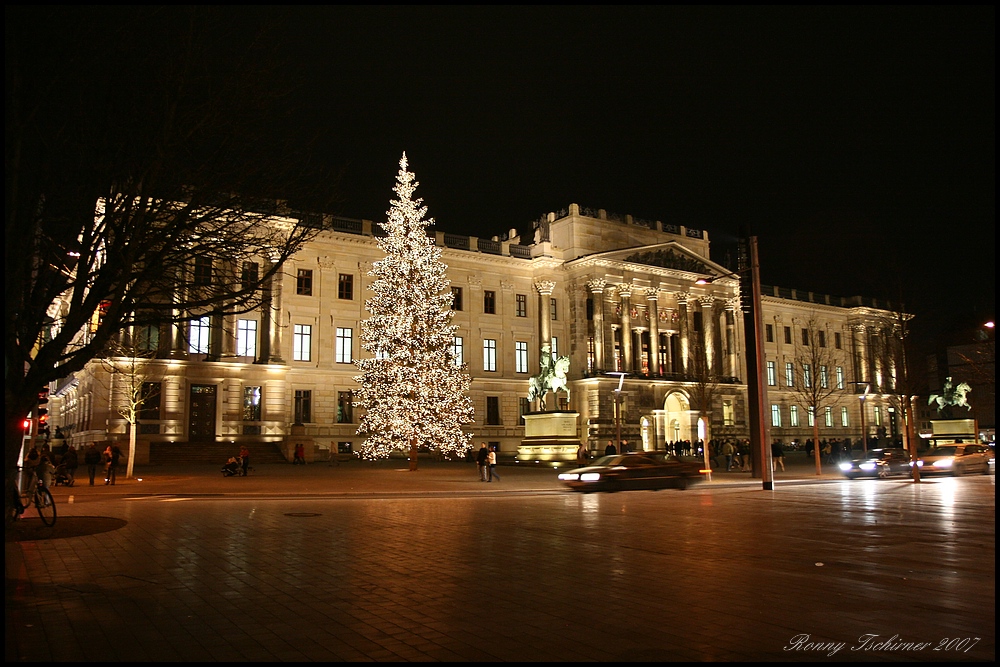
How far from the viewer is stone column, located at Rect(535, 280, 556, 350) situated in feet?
198

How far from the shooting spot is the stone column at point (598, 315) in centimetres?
5984

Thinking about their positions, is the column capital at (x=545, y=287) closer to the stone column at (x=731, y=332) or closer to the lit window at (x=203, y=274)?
the stone column at (x=731, y=332)

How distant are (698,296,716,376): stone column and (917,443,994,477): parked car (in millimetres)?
31111

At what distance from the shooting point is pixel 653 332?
208 feet

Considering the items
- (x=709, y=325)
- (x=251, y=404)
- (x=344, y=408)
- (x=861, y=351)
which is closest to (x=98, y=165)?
(x=251, y=404)

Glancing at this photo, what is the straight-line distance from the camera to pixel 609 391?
5931 cm

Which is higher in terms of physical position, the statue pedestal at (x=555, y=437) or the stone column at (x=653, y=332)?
the stone column at (x=653, y=332)

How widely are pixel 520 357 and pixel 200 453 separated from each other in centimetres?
2676

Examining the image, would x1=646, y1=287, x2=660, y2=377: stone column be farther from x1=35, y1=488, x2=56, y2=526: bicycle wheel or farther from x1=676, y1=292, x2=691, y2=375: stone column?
x1=35, y1=488, x2=56, y2=526: bicycle wheel

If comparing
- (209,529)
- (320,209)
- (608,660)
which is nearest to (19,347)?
(209,529)

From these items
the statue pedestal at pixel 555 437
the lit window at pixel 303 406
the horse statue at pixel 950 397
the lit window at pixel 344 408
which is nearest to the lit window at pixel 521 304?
the lit window at pixel 344 408

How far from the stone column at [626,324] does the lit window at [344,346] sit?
21423 millimetres

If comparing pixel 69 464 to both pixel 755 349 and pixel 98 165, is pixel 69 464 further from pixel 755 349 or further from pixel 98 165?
pixel 755 349

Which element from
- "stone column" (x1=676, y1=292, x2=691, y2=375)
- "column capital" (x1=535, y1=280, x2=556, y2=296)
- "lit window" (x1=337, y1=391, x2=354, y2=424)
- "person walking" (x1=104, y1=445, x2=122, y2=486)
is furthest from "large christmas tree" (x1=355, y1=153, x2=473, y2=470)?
"stone column" (x1=676, y1=292, x2=691, y2=375)
